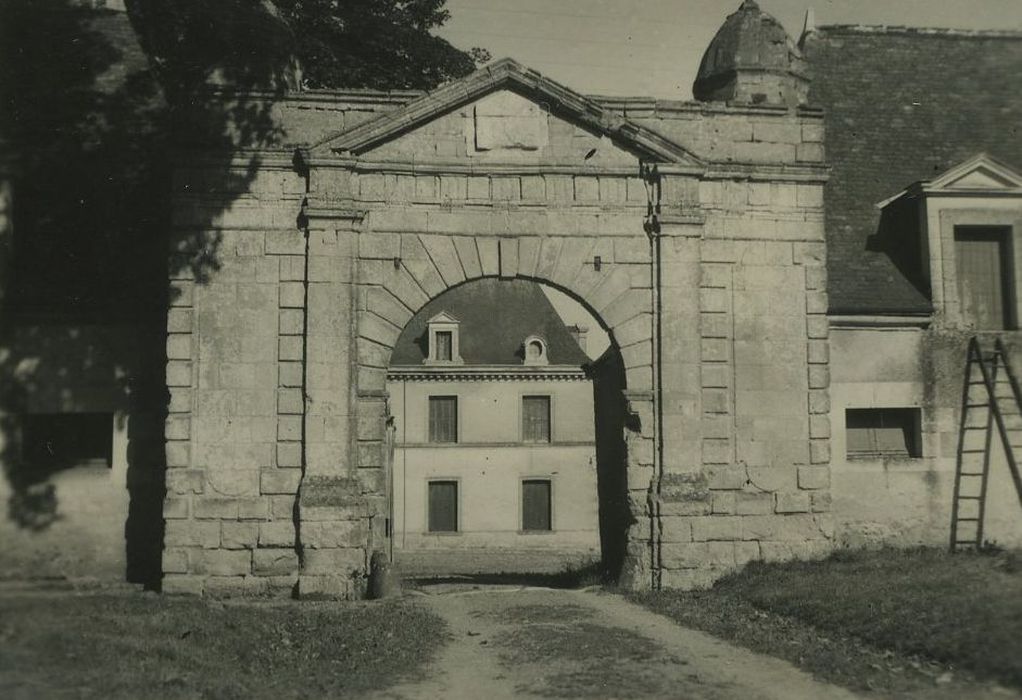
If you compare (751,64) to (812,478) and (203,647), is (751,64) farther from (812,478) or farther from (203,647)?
(203,647)

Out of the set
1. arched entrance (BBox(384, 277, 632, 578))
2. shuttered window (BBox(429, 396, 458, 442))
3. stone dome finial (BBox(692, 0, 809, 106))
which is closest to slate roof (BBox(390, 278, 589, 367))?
arched entrance (BBox(384, 277, 632, 578))

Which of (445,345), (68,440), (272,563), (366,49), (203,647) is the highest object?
(366,49)

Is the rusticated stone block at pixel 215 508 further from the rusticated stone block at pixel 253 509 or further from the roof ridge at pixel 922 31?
the roof ridge at pixel 922 31

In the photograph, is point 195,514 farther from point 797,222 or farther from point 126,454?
point 797,222

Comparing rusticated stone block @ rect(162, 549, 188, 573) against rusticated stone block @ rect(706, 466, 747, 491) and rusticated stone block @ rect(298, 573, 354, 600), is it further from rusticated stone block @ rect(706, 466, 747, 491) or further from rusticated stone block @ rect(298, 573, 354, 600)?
rusticated stone block @ rect(706, 466, 747, 491)

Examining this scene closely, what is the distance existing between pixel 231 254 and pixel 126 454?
268 centimetres

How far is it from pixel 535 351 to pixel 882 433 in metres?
17.4

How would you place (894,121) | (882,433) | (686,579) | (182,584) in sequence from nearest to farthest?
(182,584) < (686,579) < (882,433) < (894,121)

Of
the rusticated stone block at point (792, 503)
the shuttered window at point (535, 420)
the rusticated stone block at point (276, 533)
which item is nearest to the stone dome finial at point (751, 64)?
the rusticated stone block at point (792, 503)

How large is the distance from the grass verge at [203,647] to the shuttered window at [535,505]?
18907mm

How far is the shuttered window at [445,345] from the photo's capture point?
29.4 metres

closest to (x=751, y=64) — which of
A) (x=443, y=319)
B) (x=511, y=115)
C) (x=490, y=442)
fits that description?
(x=511, y=115)

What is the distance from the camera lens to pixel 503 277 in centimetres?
1158

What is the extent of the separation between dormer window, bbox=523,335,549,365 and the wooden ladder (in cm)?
1751
